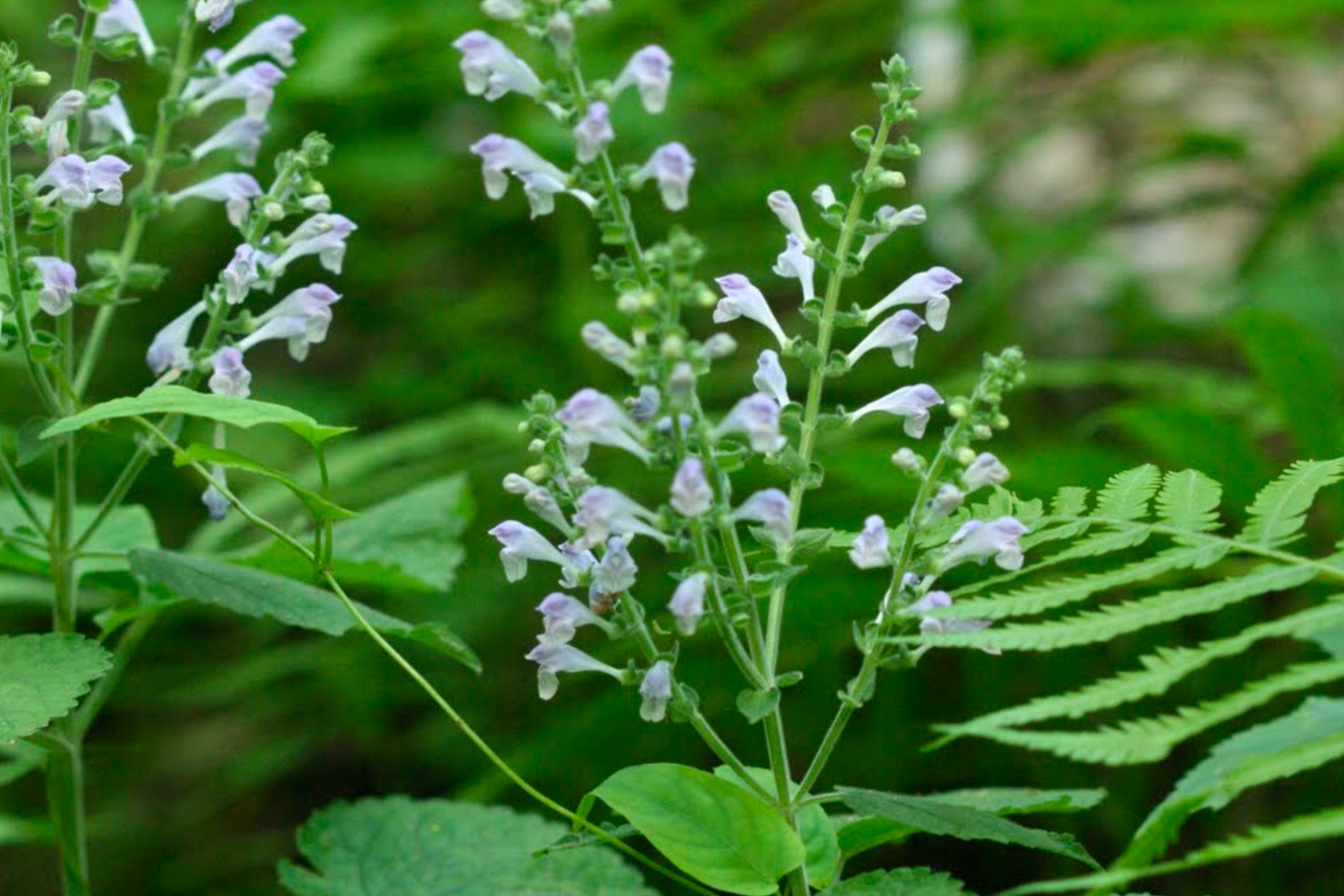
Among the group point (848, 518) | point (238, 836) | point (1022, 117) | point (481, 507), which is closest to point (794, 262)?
point (848, 518)

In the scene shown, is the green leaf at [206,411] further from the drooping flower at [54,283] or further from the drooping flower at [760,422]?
the drooping flower at [760,422]

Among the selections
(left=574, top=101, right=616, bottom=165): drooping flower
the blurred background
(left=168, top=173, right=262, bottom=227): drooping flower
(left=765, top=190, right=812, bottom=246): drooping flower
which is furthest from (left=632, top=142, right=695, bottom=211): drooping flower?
the blurred background

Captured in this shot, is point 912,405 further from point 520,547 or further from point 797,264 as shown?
point 520,547

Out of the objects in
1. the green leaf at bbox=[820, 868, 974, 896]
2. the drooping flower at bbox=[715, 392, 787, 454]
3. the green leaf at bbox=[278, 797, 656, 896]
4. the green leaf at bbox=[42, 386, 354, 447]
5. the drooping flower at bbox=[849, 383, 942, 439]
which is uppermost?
the drooping flower at bbox=[849, 383, 942, 439]

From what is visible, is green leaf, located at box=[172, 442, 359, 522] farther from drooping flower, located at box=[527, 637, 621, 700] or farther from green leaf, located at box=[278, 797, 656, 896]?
green leaf, located at box=[278, 797, 656, 896]

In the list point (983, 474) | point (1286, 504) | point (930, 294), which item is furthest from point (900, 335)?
point (1286, 504)

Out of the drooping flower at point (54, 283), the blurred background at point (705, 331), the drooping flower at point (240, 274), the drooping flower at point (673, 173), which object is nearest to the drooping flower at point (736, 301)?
the drooping flower at point (673, 173)
